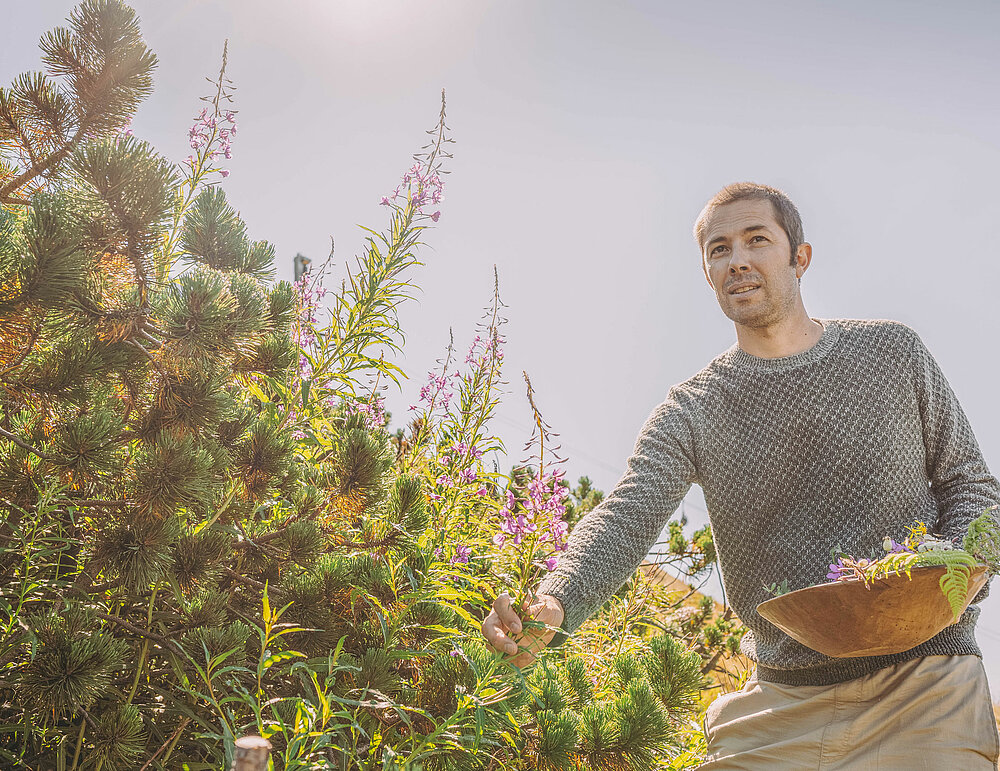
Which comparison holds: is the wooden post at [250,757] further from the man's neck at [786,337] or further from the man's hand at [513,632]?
the man's neck at [786,337]

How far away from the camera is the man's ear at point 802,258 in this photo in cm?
206

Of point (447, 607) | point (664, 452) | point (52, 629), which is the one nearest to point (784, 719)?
point (664, 452)

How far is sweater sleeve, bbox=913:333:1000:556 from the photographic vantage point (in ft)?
5.51

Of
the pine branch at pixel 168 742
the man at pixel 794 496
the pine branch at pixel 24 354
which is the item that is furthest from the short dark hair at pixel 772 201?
the pine branch at pixel 168 742

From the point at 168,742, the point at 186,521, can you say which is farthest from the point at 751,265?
the point at 168,742

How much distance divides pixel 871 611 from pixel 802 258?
1098mm

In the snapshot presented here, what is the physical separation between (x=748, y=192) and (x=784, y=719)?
1.36 meters

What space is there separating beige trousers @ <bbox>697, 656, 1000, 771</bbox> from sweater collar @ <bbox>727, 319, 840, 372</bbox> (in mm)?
766

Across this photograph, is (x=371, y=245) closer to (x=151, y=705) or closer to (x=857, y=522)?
(x=151, y=705)

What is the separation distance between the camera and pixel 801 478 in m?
1.86

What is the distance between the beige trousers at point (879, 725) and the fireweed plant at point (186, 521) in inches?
9.0

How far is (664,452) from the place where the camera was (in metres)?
2.03

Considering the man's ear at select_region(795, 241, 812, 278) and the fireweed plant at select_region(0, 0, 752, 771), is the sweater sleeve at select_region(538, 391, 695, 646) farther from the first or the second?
the man's ear at select_region(795, 241, 812, 278)

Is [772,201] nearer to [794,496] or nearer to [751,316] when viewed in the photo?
[751,316]
